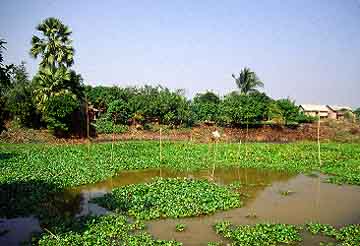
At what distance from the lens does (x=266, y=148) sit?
3144 centimetres

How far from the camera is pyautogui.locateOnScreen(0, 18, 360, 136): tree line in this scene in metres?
32.1

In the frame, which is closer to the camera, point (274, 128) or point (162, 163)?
point (162, 163)

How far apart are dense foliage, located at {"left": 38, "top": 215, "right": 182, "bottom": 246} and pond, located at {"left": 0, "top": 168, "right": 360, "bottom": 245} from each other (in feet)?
2.37

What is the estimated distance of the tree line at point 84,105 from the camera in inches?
1264

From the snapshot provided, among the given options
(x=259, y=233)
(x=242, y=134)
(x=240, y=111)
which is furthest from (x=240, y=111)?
(x=259, y=233)

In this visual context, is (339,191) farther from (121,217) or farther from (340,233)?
(121,217)

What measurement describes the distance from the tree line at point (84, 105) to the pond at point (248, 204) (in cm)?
1089

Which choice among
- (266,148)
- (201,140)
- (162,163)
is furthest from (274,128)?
(162,163)

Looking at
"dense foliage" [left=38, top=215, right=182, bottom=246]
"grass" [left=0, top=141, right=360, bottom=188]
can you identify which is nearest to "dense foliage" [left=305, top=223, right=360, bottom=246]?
"dense foliage" [left=38, top=215, right=182, bottom=246]

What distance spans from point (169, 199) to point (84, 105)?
23.7 meters

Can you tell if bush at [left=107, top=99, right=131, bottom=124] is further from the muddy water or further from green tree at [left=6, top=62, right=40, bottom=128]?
the muddy water

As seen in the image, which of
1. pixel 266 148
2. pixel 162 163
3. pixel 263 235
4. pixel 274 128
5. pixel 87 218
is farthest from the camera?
pixel 274 128

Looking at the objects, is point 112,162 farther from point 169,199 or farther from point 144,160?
point 169,199

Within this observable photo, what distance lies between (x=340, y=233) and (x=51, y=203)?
33.9 feet
